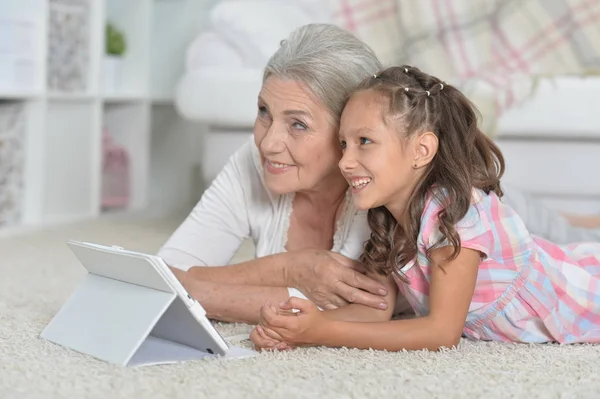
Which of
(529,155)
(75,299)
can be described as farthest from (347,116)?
(529,155)

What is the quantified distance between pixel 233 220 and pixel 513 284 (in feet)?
1.79

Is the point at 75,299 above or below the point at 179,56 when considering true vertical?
below

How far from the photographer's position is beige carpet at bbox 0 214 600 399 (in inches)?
44.5

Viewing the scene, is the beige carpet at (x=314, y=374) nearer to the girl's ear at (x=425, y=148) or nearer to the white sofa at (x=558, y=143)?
the girl's ear at (x=425, y=148)

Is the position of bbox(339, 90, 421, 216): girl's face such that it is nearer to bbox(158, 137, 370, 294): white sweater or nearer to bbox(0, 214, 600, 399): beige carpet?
bbox(0, 214, 600, 399): beige carpet

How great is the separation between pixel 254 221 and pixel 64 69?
5.16ft

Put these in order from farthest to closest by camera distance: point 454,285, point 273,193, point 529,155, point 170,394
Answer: point 529,155 < point 273,193 < point 454,285 < point 170,394

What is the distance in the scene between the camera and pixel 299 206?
5.68 feet

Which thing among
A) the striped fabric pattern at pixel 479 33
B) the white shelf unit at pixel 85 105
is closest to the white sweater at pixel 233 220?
the white shelf unit at pixel 85 105

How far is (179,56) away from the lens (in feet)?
12.5

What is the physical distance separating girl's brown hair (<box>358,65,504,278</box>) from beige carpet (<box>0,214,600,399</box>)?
17cm

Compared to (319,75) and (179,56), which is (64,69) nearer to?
(179,56)

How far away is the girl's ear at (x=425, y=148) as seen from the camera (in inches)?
55.0

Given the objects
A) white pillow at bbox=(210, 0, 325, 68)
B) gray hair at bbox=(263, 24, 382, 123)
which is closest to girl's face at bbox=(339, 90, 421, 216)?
gray hair at bbox=(263, 24, 382, 123)
